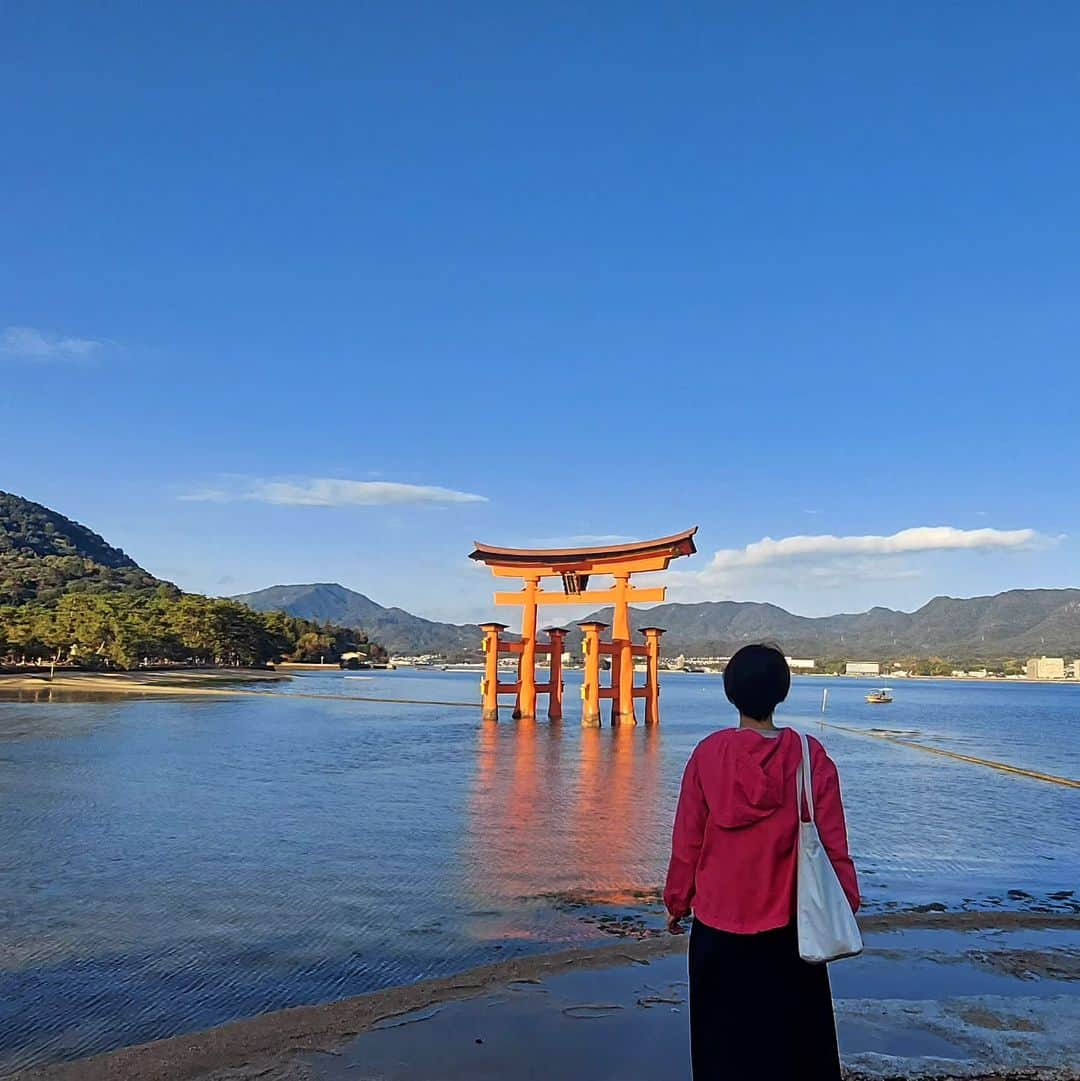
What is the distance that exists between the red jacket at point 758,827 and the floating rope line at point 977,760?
56.3ft

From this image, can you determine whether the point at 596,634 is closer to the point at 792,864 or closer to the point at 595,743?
the point at 595,743

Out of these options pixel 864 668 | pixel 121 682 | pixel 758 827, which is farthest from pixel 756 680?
pixel 864 668

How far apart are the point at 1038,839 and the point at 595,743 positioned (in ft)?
40.9

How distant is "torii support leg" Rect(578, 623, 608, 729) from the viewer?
2612 cm

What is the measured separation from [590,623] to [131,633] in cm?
3033

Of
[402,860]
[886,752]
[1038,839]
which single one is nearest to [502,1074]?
[402,860]

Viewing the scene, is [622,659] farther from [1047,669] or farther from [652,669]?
[1047,669]

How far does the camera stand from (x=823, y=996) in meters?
2.52

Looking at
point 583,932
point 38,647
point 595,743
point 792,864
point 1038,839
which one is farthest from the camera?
point 38,647

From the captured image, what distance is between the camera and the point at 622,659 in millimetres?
26859

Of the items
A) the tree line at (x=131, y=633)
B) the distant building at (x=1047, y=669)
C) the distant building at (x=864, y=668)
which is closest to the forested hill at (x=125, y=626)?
the tree line at (x=131, y=633)

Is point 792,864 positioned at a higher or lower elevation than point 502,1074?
higher

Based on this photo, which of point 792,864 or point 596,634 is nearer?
point 792,864

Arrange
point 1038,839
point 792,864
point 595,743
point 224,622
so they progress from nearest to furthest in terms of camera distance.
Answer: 1. point 792,864
2. point 1038,839
3. point 595,743
4. point 224,622
